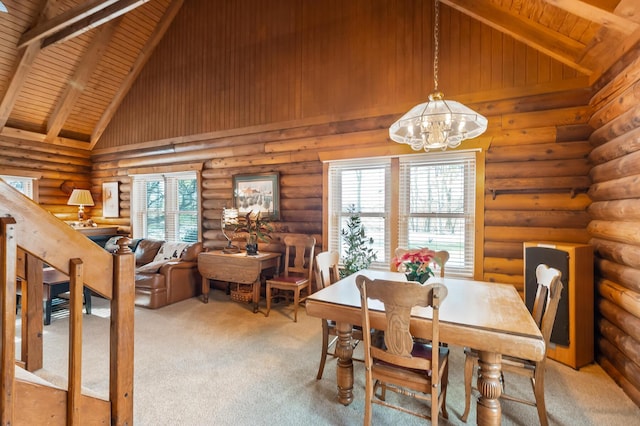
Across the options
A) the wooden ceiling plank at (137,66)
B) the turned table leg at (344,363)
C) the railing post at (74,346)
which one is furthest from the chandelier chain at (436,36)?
the wooden ceiling plank at (137,66)

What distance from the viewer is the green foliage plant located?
4043mm

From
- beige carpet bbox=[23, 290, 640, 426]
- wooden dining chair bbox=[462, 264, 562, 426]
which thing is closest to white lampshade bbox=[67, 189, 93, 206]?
beige carpet bbox=[23, 290, 640, 426]

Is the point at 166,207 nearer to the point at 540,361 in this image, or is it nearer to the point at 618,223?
the point at 540,361

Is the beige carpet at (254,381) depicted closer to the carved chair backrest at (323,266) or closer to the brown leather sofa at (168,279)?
the brown leather sofa at (168,279)

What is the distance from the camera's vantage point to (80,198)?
6.27 meters

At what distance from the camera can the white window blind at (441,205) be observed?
141 inches

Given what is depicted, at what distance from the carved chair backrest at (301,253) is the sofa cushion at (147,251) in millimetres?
2531

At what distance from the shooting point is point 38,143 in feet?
19.9

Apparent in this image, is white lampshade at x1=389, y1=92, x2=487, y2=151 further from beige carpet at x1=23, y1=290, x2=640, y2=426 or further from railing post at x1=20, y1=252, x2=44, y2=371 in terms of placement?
railing post at x1=20, y1=252, x2=44, y2=371

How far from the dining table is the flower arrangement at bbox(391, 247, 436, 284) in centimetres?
26

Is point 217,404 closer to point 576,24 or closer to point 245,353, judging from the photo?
point 245,353

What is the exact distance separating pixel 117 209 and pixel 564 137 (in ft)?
25.5

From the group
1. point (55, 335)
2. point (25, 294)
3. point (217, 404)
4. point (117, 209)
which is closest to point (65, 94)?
point (117, 209)

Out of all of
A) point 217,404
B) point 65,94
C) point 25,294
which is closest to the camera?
point 25,294
